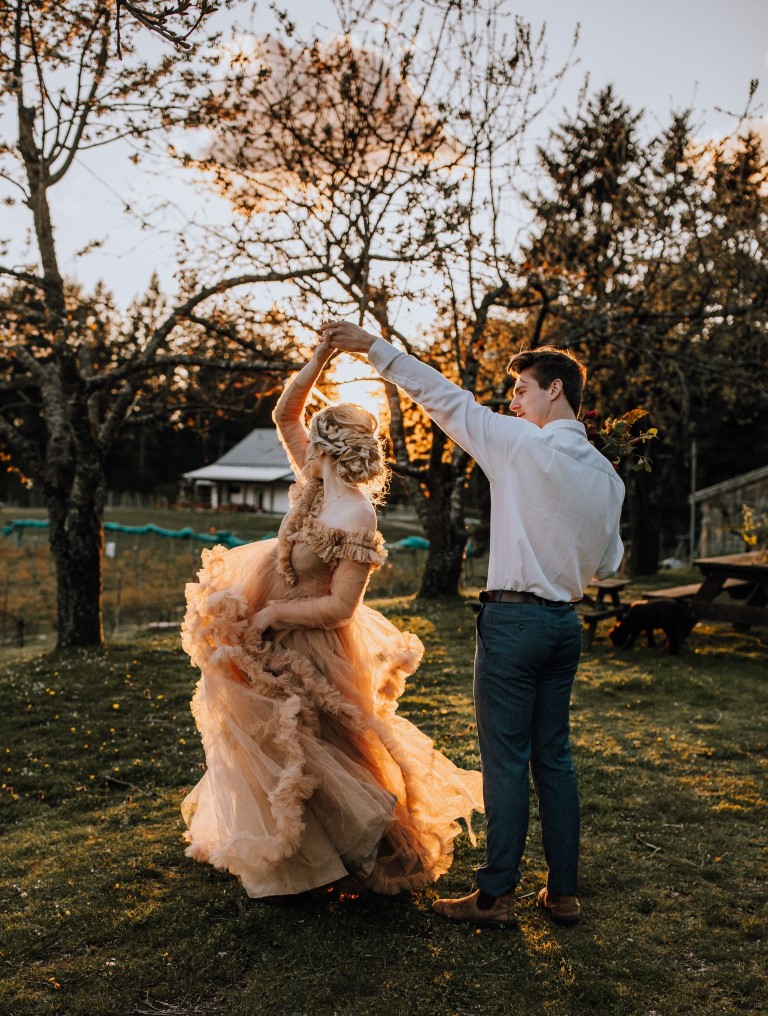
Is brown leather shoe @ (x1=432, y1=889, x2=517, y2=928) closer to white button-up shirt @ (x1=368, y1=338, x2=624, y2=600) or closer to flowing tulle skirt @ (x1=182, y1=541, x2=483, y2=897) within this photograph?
flowing tulle skirt @ (x1=182, y1=541, x2=483, y2=897)

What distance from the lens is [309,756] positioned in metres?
3.42

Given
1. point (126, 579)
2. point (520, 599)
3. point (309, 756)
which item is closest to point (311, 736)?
point (309, 756)

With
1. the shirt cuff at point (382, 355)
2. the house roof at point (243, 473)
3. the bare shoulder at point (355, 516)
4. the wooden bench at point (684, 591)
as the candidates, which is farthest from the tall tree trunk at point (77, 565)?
the house roof at point (243, 473)

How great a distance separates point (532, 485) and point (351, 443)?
86 centimetres

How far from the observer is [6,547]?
29406 millimetres

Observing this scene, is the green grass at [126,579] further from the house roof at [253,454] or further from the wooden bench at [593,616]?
the house roof at [253,454]

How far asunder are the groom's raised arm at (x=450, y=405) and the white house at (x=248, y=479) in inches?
1912

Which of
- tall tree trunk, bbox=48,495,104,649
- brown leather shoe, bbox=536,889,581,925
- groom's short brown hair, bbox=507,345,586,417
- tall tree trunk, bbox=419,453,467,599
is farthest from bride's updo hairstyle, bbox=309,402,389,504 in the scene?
tall tree trunk, bbox=419,453,467,599

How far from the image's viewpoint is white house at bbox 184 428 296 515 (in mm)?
53281

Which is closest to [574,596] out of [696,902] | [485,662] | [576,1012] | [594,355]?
[485,662]

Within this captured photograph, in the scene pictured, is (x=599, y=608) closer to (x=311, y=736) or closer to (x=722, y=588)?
(x=722, y=588)

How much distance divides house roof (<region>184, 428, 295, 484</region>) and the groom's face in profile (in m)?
48.7

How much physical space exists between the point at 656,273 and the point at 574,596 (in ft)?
38.8

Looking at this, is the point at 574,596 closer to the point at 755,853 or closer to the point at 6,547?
the point at 755,853
